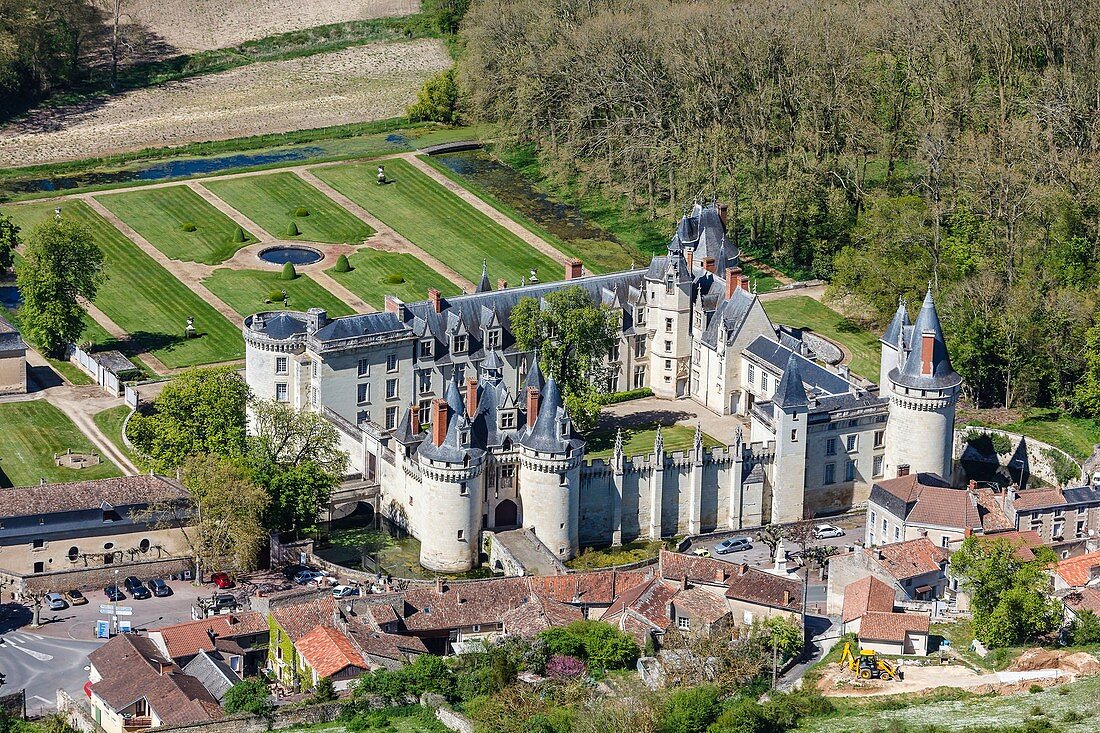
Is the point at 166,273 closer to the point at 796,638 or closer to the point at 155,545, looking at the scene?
the point at 155,545

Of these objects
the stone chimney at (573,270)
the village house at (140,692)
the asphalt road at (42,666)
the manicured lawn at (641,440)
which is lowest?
the asphalt road at (42,666)

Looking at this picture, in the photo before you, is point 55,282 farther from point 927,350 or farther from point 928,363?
point 928,363

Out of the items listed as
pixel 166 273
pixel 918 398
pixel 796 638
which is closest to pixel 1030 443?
pixel 918 398

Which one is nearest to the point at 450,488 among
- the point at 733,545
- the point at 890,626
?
the point at 733,545

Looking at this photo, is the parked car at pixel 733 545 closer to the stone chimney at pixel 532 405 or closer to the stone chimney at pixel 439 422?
the stone chimney at pixel 532 405

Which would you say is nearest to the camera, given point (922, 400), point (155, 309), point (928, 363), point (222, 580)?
point (222, 580)

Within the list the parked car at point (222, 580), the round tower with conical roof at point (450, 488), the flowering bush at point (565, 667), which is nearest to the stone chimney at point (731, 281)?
the round tower with conical roof at point (450, 488)
